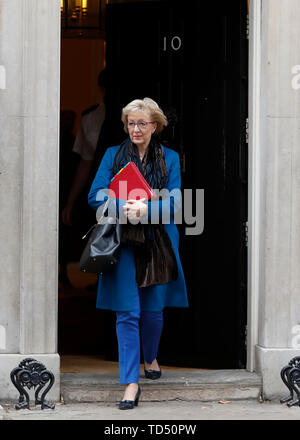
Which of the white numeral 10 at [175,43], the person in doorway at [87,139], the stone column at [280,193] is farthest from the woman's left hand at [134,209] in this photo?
the person in doorway at [87,139]

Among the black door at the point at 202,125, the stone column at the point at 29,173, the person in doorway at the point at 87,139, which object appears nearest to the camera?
the stone column at the point at 29,173

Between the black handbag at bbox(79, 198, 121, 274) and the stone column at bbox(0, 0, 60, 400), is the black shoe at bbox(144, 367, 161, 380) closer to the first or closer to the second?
the stone column at bbox(0, 0, 60, 400)

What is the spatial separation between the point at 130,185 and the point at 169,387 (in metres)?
1.52

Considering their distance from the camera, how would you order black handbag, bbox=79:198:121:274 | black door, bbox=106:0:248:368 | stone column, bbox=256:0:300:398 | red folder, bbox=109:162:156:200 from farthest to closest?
black door, bbox=106:0:248:368 → stone column, bbox=256:0:300:398 → red folder, bbox=109:162:156:200 → black handbag, bbox=79:198:121:274

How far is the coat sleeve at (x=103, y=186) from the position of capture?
245 inches

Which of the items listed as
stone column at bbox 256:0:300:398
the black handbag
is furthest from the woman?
stone column at bbox 256:0:300:398

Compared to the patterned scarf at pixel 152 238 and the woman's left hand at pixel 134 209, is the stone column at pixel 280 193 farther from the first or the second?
the woman's left hand at pixel 134 209

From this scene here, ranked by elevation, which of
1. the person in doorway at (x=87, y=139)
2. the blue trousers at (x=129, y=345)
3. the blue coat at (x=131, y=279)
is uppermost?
the person in doorway at (x=87, y=139)

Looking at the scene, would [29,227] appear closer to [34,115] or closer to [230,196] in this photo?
[34,115]

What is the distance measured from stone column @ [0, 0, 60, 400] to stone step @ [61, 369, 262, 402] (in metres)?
0.22

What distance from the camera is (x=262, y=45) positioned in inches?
267

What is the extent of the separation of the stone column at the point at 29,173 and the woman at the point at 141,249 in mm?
377

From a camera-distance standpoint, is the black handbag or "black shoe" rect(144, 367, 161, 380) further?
"black shoe" rect(144, 367, 161, 380)

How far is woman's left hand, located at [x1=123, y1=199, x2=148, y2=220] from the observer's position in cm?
607
